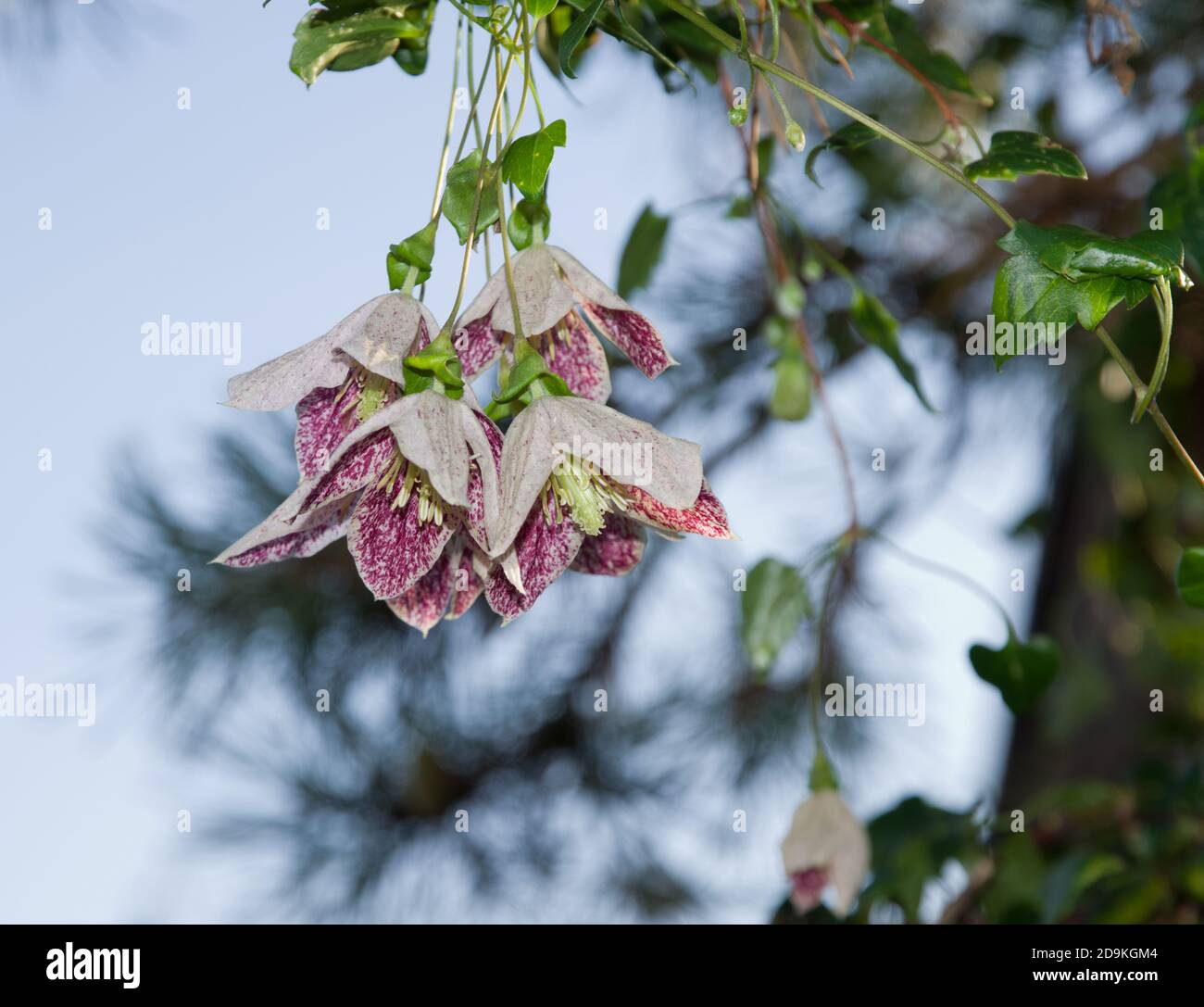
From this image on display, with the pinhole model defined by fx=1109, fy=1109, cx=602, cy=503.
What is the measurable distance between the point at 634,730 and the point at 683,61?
0.68 m

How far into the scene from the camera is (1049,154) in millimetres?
391

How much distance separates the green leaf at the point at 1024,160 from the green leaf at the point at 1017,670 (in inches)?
9.4

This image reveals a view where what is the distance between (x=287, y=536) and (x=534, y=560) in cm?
8

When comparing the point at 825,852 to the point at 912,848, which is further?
the point at 912,848

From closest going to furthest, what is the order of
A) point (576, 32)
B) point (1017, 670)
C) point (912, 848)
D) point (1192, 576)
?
point (576, 32) → point (1192, 576) → point (1017, 670) → point (912, 848)

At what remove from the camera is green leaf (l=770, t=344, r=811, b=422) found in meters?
0.62

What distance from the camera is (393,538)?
35 cm

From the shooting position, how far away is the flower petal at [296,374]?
324mm

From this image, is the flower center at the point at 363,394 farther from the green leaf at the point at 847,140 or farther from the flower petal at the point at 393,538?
the green leaf at the point at 847,140

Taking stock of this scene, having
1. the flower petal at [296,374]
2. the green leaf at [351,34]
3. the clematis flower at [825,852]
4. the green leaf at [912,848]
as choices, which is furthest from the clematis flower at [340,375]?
the green leaf at [912,848]

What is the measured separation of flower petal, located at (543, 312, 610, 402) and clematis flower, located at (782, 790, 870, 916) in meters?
0.31

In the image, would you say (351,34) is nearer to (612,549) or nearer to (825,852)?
(612,549)

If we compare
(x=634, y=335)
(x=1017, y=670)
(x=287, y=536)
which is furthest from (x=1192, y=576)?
(x=287, y=536)
